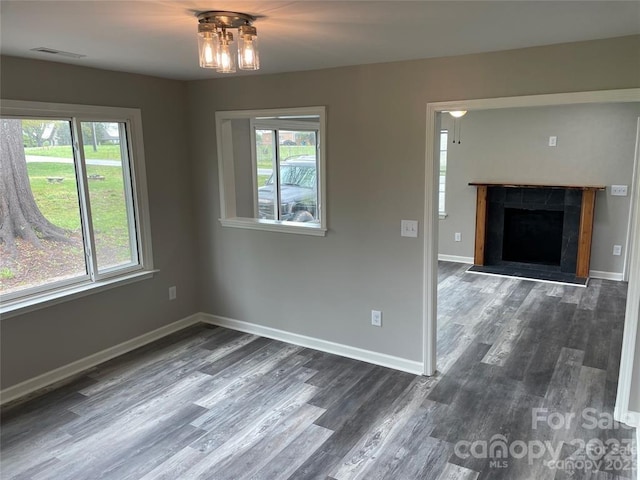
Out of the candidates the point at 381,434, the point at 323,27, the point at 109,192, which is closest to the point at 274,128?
the point at 109,192

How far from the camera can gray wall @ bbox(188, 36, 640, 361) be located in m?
2.82

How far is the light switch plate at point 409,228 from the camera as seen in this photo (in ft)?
10.9

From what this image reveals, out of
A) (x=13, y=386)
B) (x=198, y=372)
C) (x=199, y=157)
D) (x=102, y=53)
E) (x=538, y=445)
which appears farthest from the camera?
(x=199, y=157)

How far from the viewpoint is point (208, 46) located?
207cm

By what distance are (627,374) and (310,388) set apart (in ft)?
6.72

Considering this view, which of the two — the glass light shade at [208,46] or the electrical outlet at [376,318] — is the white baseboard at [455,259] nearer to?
the electrical outlet at [376,318]

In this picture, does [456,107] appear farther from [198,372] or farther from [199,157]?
[198,372]

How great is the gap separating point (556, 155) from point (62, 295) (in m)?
5.73

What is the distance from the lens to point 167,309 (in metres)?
4.30

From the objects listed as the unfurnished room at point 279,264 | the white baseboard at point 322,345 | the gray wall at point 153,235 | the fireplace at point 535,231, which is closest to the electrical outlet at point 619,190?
the fireplace at point 535,231

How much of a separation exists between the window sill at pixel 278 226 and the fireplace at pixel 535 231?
3467 mm

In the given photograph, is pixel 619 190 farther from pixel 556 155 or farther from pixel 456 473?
pixel 456 473

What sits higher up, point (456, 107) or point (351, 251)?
point (456, 107)

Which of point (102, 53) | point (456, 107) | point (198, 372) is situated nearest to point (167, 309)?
point (198, 372)
